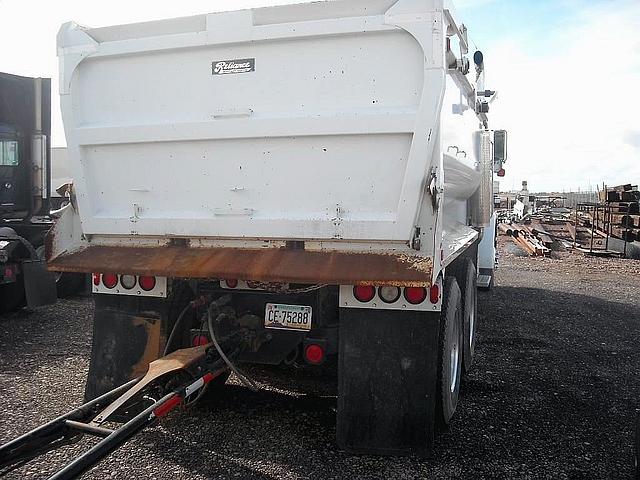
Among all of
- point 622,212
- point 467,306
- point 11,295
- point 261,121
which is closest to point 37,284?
point 11,295

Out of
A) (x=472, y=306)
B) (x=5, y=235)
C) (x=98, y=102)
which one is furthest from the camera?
(x=5, y=235)

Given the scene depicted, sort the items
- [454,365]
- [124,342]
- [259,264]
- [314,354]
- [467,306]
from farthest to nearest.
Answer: [467,306], [454,365], [124,342], [314,354], [259,264]

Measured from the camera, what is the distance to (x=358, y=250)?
11.8ft

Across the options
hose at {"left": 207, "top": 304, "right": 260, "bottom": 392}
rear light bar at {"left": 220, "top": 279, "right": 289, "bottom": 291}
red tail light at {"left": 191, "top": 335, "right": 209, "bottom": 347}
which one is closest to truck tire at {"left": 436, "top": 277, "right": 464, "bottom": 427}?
rear light bar at {"left": 220, "top": 279, "right": 289, "bottom": 291}

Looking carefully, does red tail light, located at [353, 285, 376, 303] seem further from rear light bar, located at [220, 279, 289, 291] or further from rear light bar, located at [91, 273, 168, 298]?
rear light bar, located at [91, 273, 168, 298]

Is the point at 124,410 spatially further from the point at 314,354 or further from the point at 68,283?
the point at 68,283

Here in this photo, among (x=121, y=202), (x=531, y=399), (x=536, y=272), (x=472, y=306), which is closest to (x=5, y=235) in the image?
(x=121, y=202)

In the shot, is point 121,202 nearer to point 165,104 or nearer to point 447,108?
point 165,104

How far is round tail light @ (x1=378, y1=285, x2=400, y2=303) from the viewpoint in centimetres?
366

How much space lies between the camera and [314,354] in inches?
158

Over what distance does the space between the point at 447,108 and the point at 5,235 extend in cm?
635

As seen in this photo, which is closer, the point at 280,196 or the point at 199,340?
the point at 280,196

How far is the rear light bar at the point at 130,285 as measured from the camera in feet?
13.7

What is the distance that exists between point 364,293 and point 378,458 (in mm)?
1048
